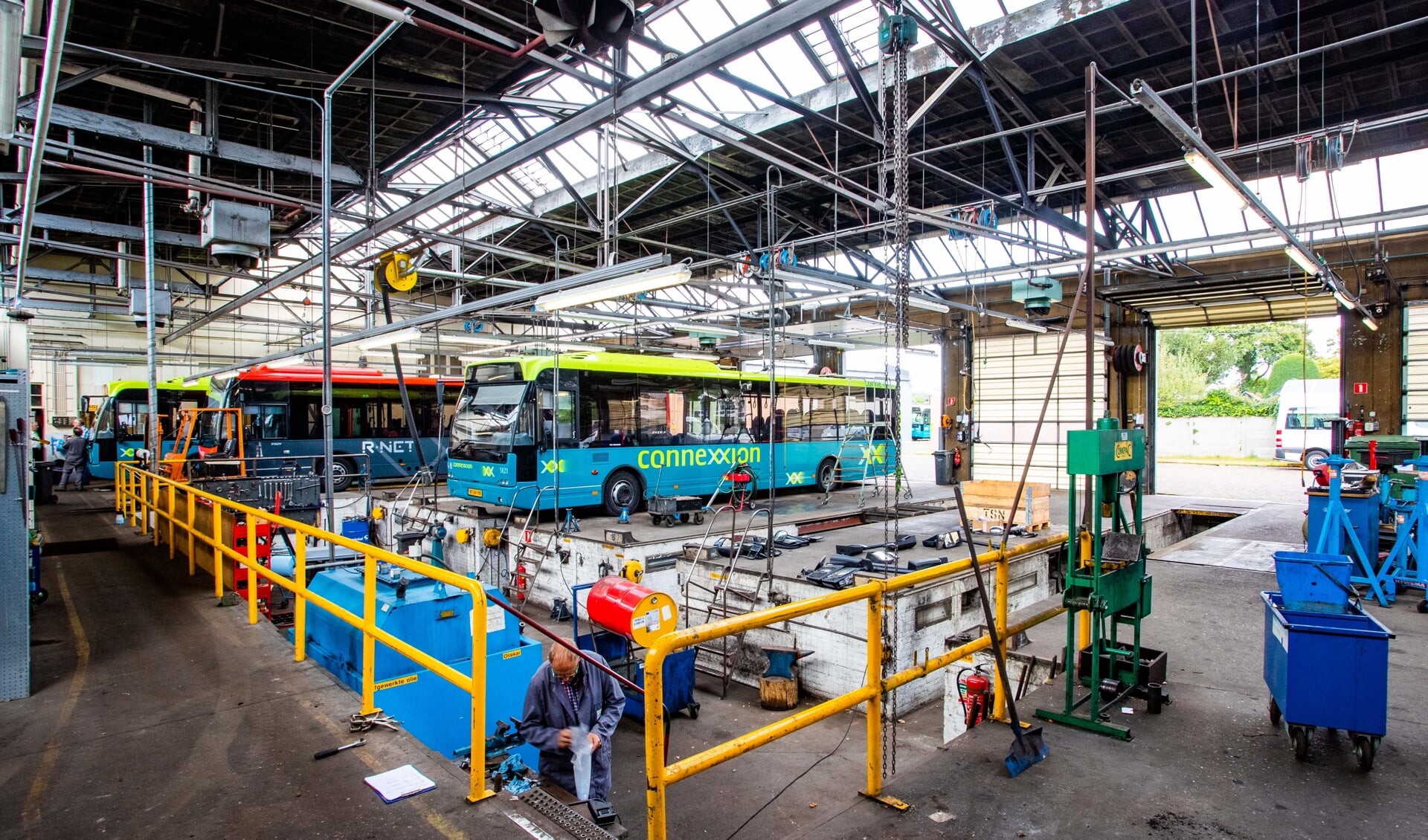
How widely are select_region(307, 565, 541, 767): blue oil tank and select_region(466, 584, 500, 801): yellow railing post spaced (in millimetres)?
1932

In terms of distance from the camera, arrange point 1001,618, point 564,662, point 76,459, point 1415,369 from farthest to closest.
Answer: point 76,459 < point 1415,369 < point 1001,618 < point 564,662

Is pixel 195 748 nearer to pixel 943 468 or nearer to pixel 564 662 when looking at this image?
pixel 564 662

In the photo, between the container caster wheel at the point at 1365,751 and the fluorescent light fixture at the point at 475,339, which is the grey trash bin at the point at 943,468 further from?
the container caster wheel at the point at 1365,751

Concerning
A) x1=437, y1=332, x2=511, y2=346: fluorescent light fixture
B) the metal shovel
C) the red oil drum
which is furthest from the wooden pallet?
x1=437, y1=332, x2=511, y2=346: fluorescent light fixture

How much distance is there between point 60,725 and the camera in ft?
13.3

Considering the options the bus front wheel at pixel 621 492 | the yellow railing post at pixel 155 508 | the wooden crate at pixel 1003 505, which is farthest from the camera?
the bus front wheel at pixel 621 492

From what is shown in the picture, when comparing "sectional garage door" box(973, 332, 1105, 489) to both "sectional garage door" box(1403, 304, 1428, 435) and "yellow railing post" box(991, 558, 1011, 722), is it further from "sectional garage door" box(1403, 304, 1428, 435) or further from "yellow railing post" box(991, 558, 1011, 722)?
"yellow railing post" box(991, 558, 1011, 722)

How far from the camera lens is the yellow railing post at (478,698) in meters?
3.23

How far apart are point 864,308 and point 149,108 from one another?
59.5 feet

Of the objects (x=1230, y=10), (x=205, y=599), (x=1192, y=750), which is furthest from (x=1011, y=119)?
(x=205, y=599)

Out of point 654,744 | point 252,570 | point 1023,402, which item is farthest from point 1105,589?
point 1023,402

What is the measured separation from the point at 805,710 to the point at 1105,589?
2.01 meters

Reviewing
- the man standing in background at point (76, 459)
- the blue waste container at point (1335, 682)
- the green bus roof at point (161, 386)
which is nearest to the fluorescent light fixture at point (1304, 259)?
the blue waste container at point (1335, 682)

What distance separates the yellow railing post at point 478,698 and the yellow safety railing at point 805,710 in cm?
76
